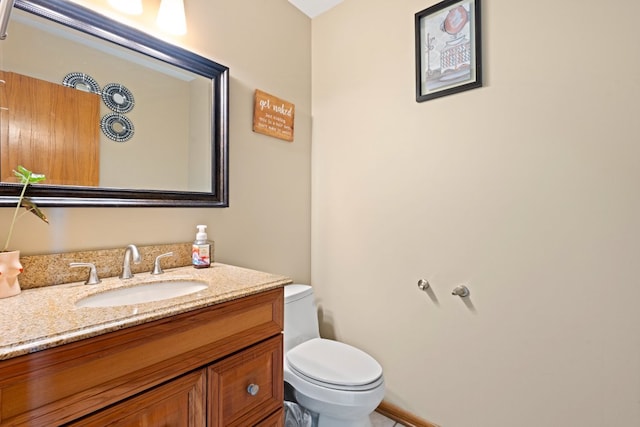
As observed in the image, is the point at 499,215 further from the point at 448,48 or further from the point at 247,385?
the point at 247,385

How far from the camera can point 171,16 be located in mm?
1263

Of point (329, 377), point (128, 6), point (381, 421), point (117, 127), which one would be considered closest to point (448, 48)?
point (128, 6)

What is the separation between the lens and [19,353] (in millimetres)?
553

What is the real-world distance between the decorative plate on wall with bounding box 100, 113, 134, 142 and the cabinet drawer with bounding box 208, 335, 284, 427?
91 centimetres

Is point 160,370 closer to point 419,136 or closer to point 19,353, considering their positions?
point 19,353

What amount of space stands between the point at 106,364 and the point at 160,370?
122mm

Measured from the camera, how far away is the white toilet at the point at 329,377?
4.06 feet

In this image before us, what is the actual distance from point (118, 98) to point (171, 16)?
410 millimetres

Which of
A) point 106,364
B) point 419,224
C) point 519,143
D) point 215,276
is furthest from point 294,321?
point 519,143

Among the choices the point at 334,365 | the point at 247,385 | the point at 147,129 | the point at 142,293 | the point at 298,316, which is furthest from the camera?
the point at 298,316

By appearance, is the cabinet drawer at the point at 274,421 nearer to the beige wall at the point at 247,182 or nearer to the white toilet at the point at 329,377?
the white toilet at the point at 329,377

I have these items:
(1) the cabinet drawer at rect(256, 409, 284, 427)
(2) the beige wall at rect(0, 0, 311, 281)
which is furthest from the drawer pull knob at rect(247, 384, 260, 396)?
(2) the beige wall at rect(0, 0, 311, 281)

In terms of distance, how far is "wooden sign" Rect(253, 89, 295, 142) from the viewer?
166 cm

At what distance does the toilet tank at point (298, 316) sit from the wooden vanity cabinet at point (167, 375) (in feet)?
1.59
